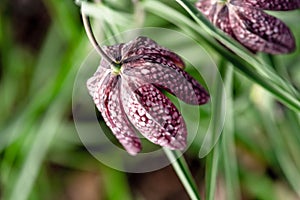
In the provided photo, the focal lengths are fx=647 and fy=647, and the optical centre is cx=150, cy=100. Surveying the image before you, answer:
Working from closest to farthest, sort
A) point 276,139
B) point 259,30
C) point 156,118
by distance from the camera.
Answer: point 156,118 → point 259,30 → point 276,139

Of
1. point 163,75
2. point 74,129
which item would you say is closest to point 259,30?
point 163,75

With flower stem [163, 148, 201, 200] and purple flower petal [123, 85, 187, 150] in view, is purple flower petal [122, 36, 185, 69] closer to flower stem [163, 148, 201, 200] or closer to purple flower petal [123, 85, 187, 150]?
purple flower petal [123, 85, 187, 150]

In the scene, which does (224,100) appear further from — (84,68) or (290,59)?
(290,59)

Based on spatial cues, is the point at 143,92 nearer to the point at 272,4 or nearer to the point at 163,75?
the point at 163,75

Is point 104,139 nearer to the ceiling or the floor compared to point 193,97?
nearer to the floor

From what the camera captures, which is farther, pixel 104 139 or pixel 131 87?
pixel 104 139

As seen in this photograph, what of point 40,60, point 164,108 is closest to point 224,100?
point 164,108
